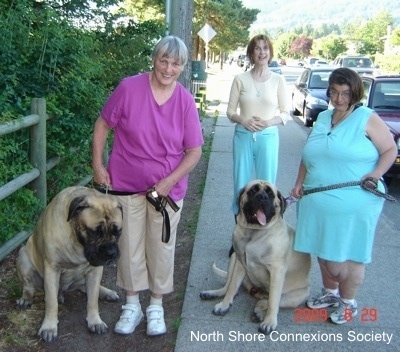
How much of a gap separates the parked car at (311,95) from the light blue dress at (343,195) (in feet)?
→ 32.8

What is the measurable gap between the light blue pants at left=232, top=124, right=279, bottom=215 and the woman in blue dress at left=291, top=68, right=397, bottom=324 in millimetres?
1021

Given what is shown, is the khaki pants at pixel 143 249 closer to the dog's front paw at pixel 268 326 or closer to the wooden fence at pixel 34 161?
the dog's front paw at pixel 268 326

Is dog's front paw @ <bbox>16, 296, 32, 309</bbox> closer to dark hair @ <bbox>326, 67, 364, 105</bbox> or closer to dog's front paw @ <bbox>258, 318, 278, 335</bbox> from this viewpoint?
dog's front paw @ <bbox>258, 318, 278, 335</bbox>

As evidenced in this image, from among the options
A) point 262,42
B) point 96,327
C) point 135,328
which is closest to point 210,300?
point 135,328

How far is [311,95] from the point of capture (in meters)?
14.1

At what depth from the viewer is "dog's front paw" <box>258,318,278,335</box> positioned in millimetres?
3704

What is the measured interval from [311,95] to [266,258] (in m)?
11.1

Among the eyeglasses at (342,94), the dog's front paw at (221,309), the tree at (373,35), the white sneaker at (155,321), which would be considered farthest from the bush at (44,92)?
the tree at (373,35)

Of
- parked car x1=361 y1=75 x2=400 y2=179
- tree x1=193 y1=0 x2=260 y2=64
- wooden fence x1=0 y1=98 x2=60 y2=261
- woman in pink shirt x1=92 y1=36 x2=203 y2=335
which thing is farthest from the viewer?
tree x1=193 y1=0 x2=260 y2=64

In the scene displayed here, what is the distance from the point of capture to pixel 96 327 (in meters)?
3.72

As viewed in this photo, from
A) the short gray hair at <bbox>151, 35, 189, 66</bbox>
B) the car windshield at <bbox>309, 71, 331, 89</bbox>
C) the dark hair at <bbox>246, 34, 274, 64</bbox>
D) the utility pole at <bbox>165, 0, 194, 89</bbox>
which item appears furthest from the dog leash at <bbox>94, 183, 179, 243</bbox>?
the car windshield at <bbox>309, 71, 331, 89</bbox>

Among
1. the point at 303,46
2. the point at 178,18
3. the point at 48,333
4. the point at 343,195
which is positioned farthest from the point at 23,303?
the point at 303,46

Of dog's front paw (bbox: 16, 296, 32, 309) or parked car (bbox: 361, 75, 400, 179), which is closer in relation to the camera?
dog's front paw (bbox: 16, 296, 32, 309)

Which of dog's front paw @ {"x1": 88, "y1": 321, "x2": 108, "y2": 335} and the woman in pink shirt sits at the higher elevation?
the woman in pink shirt
